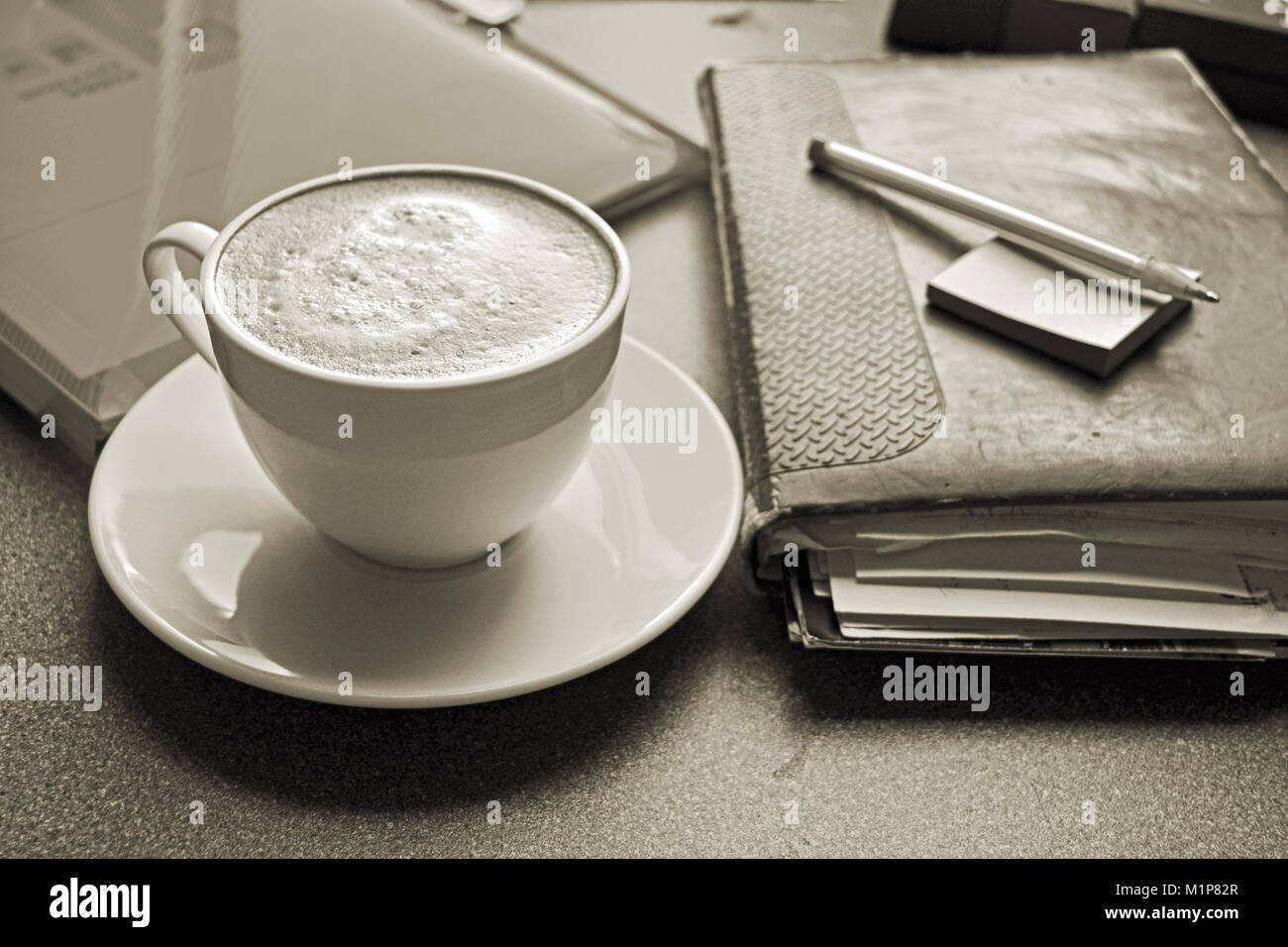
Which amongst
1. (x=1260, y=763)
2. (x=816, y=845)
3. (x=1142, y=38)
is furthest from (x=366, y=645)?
(x=1142, y=38)

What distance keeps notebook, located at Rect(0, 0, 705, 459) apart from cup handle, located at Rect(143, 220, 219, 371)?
0.07 m

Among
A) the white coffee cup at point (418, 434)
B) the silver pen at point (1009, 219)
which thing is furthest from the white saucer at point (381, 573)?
the silver pen at point (1009, 219)

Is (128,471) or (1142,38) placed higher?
(1142,38)

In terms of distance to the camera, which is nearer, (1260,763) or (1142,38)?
(1260,763)

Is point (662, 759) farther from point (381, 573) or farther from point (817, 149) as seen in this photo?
point (817, 149)

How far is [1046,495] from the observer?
0.42m

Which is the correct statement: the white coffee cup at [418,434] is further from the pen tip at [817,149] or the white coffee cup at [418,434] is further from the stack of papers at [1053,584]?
the pen tip at [817,149]

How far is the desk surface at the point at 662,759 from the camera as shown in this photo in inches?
14.4

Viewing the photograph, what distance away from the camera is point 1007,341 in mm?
513

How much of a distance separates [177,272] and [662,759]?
28cm

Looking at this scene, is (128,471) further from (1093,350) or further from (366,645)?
(1093,350)

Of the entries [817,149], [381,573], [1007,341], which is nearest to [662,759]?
[381,573]
